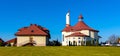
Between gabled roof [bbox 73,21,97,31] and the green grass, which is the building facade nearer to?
gabled roof [bbox 73,21,97,31]

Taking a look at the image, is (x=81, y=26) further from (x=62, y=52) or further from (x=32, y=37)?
(x=62, y=52)

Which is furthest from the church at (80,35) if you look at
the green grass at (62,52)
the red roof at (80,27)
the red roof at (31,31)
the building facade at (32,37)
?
the green grass at (62,52)

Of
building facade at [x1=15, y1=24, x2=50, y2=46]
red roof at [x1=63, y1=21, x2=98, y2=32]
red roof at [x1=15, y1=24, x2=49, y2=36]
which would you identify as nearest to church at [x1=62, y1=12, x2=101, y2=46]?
red roof at [x1=63, y1=21, x2=98, y2=32]

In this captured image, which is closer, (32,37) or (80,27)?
(80,27)

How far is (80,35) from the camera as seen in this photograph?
109m

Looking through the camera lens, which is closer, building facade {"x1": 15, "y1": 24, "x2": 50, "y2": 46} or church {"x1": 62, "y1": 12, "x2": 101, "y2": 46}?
church {"x1": 62, "y1": 12, "x2": 101, "y2": 46}

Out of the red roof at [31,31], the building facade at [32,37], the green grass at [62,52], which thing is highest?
the red roof at [31,31]

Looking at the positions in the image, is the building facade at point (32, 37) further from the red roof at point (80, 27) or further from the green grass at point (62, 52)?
the green grass at point (62, 52)

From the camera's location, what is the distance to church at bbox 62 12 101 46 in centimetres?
10900

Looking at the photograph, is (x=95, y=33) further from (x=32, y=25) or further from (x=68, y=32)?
(x=32, y=25)

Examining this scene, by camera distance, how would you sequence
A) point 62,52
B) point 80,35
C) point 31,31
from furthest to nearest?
point 31,31
point 80,35
point 62,52

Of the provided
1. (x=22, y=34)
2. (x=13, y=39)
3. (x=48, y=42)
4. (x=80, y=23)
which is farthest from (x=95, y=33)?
(x=13, y=39)

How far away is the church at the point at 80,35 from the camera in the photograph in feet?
358

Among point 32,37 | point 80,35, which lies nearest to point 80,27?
point 80,35
